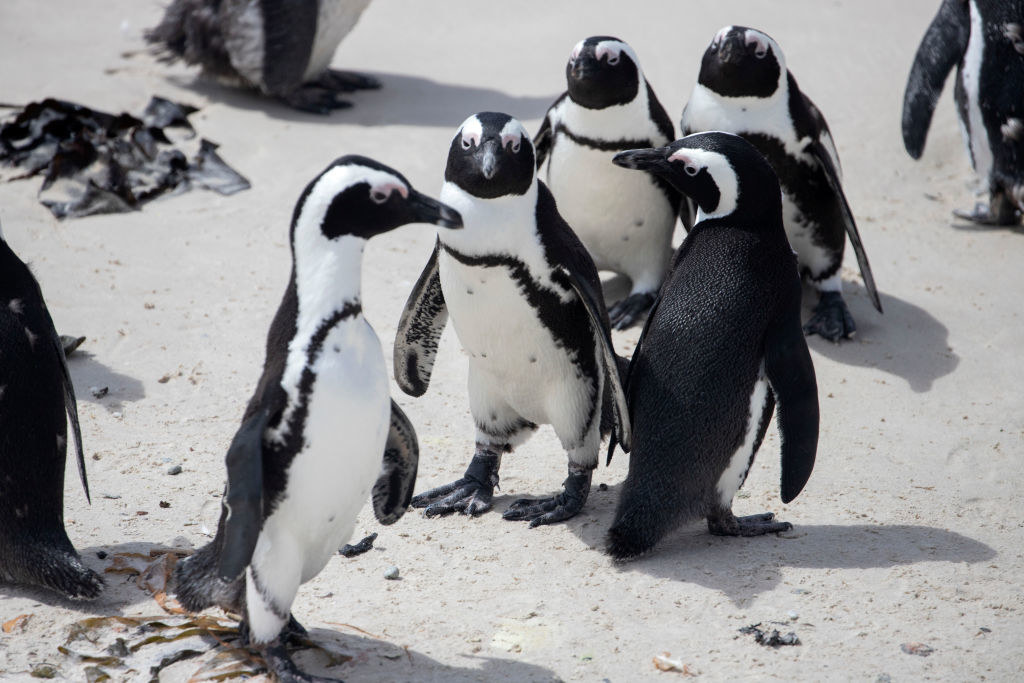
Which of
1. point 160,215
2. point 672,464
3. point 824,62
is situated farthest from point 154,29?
point 672,464

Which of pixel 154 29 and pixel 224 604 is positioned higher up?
pixel 154 29

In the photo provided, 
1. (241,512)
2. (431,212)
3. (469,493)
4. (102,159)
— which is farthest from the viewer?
(102,159)

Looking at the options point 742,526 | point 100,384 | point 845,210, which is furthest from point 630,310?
point 100,384

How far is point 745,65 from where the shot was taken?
4.36 meters

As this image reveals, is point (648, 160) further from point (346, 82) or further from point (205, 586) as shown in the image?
point (346, 82)

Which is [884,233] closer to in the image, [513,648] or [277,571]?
[513,648]

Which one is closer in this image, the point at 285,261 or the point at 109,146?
the point at 285,261

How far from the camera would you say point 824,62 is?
7.18m

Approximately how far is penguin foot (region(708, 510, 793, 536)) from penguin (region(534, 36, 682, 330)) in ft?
5.07

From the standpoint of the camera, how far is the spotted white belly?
2371 millimetres

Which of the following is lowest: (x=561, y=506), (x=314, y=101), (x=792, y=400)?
(x=561, y=506)

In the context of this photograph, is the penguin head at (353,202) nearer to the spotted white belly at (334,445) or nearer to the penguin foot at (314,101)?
the spotted white belly at (334,445)

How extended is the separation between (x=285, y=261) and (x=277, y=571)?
273 centimetres

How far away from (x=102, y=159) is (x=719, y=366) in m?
3.95
